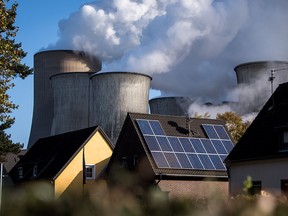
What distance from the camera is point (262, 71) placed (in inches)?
2319

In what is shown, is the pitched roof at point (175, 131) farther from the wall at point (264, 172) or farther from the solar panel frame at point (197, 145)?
the wall at point (264, 172)

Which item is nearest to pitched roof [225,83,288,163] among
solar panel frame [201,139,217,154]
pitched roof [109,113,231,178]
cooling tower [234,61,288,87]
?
pitched roof [109,113,231,178]

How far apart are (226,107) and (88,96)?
1521 centimetres

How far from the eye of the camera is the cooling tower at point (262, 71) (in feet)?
193

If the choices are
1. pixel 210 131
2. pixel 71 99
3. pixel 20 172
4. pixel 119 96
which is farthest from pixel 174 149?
pixel 71 99

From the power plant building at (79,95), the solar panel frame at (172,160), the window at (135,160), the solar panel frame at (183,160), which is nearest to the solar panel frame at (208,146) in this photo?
the solar panel frame at (183,160)

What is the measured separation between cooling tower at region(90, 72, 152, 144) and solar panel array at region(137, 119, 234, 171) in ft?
78.3

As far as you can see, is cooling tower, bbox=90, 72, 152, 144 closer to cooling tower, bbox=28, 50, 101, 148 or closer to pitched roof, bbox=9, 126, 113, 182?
cooling tower, bbox=28, 50, 101, 148

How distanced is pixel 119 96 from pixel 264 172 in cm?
3455

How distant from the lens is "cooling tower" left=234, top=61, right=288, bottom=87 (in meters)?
58.8

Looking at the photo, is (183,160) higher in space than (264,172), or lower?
higher

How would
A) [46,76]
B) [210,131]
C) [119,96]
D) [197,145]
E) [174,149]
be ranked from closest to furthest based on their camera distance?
[174,149], [197,145], [210,131], [119,96], [46,76]

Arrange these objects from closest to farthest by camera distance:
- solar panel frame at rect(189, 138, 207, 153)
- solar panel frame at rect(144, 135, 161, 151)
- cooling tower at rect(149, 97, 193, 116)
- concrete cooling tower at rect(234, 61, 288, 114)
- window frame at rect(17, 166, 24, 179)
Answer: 1. solar panel frame at rect(144, 135, 161, 151)
2. solar panel frame at rect(189, 138, 207, 153)
3. window frame at rect(17, 166, 24, 179)
4. concrete cooling tower at rect(234, 61, 288, 114)
5. cooling tower at rect(149, 97, 193, 116)

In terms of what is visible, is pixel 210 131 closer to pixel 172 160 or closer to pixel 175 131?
pixel 175 131
